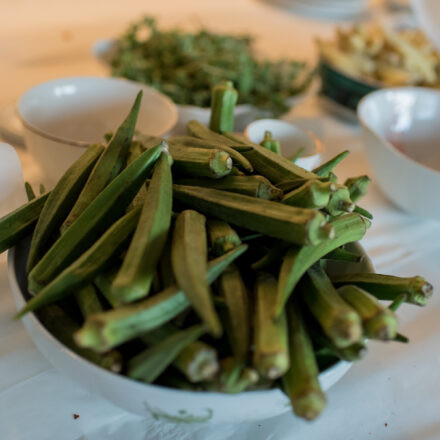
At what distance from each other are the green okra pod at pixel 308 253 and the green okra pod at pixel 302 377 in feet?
0.12

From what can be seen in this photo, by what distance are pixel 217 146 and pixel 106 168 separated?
15cm

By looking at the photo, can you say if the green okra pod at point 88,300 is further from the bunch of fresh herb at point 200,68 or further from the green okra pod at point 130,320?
the bunch of fresh herb at point 200,68

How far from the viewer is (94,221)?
0.56 m

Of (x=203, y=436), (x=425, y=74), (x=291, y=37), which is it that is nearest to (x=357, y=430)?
(x=203, y=436)

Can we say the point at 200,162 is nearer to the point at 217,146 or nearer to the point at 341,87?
the point at 217,146

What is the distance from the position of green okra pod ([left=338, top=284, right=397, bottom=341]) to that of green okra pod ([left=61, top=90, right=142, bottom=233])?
324 millimetres

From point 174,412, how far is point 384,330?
20 centimetres

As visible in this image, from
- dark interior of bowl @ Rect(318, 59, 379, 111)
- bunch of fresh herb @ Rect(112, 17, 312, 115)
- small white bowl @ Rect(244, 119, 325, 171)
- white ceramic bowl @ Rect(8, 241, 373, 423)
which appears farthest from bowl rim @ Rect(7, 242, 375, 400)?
dark interior of bowl @ Rect(318, 59, 379, 111)

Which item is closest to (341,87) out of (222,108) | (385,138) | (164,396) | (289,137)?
(385,138)

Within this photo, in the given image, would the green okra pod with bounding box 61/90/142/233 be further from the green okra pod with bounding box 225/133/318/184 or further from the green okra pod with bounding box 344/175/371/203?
the green okra pod with bounding box 344/175/371/203

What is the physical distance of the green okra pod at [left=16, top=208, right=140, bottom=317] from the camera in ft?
1.60

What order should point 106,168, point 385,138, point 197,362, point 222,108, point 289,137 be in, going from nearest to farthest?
point 197,362
point 106,168
point 222,108
point 289,137
point 385,138

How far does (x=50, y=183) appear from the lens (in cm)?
89

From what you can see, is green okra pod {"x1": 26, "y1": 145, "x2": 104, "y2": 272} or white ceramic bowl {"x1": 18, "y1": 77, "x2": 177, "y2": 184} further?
white ceramic bowl {"x1": 18, "y1": 77, "x2": 177, "y2": 184}
